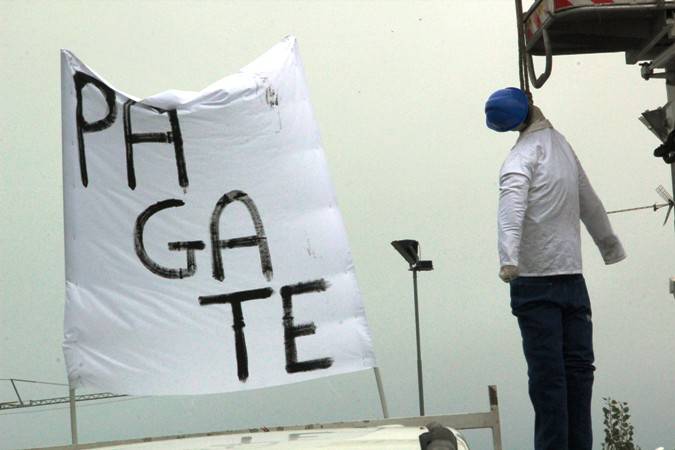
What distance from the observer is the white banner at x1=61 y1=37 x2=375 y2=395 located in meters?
7.57

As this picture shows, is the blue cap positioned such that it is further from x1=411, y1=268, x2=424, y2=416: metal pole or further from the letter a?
x1=411, y1=268, x2=424, y2=416: metal pole

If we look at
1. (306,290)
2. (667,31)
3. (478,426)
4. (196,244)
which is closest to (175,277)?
(196,244)

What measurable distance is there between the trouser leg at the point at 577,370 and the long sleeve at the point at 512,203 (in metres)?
0.45

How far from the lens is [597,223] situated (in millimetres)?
7738

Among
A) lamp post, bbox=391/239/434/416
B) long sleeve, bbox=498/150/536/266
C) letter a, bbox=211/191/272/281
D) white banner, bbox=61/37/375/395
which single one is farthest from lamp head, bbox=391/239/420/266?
long sleeve, bbox=498/150/536/266

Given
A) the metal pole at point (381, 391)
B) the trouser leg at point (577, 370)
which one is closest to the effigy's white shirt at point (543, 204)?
the trouser leg at point (577, 370)

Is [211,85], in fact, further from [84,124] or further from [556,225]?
[556,225]

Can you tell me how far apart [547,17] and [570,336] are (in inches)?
105

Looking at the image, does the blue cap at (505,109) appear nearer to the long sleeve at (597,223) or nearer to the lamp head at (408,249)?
the long sleeve at (597,223)

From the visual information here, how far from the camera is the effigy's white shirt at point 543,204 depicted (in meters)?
7.21

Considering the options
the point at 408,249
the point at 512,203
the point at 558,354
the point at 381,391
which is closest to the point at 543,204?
the point at 512,203

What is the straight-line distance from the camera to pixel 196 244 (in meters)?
7.91

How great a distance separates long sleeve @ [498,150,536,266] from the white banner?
3.52 ft

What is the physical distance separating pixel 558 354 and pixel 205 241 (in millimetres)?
2199
